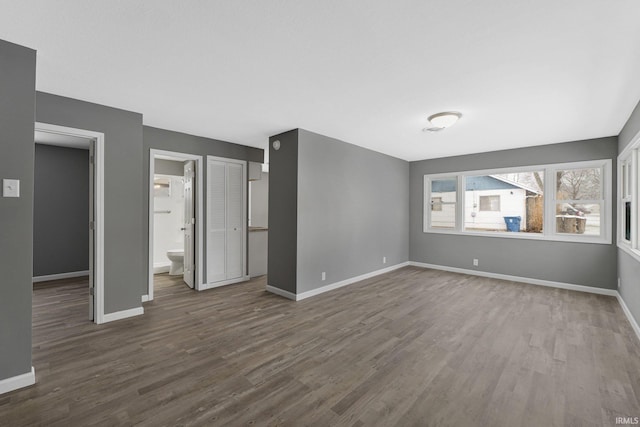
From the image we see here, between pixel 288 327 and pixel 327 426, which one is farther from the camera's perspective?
pixel 288 327

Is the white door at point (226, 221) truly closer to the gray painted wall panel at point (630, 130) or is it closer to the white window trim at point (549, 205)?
the white window trim at point (549, 205)

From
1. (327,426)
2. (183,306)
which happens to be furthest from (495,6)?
(183,306)

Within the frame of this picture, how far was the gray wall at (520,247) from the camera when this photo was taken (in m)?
4.60

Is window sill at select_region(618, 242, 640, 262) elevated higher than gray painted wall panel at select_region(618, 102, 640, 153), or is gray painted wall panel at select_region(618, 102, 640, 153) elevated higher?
gray painted wall panel at select_region(618, 102, 640, 153)

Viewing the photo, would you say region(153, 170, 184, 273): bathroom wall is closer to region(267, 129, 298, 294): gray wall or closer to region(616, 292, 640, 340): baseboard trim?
region(267, 129, 298, 294): gray wall

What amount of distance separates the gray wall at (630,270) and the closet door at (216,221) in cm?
538

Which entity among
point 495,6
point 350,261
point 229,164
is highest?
point 495,6

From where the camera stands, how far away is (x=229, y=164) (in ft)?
16.4

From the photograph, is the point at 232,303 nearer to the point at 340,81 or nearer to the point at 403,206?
the point at 340,81

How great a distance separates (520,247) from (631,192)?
1.99 m

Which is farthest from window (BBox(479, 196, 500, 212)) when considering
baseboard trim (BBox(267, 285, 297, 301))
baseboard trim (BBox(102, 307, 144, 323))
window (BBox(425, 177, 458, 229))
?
baseboard trim (BBox(102, 307, 144, 323))

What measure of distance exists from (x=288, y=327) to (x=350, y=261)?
2146mm

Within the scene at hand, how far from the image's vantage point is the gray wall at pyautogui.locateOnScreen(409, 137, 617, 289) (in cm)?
460
